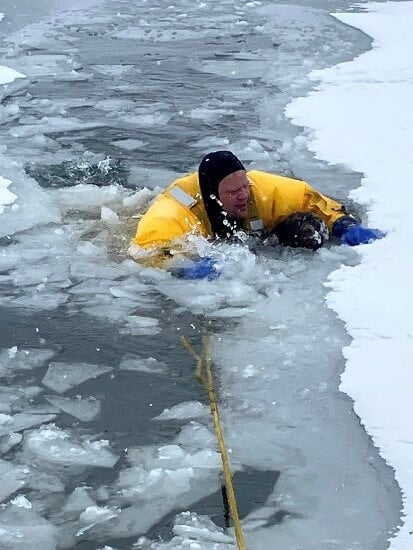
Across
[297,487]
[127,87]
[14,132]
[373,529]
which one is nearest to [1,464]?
A: [297,487]

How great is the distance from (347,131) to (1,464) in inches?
194

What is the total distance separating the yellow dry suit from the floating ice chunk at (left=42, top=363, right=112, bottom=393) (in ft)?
A: 3.81

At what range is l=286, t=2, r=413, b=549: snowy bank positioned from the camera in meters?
3.85

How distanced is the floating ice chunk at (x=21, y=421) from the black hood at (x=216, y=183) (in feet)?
6.18

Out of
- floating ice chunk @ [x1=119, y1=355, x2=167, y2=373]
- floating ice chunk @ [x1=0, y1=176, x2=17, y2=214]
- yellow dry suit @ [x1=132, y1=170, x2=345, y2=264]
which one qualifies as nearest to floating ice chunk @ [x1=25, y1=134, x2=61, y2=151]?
floating ice chunk @ [x1=0, y1=176, x2=17, y2=214]

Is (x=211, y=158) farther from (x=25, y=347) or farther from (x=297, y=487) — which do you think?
(x=297, y=487)

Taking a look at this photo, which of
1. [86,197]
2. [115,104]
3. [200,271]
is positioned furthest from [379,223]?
[115,104]

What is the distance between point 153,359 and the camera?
445cm

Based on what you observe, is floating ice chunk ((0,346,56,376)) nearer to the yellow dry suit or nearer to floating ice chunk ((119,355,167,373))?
floating ice chunk ((119,355,167,373))

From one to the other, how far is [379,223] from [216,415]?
234cm

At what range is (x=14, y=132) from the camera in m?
8.12

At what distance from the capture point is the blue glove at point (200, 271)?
17.2ft

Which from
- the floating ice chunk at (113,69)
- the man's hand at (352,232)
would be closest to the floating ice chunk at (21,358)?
the man's hand at (352,232)

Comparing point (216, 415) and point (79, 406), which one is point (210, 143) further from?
point (216, 415)
